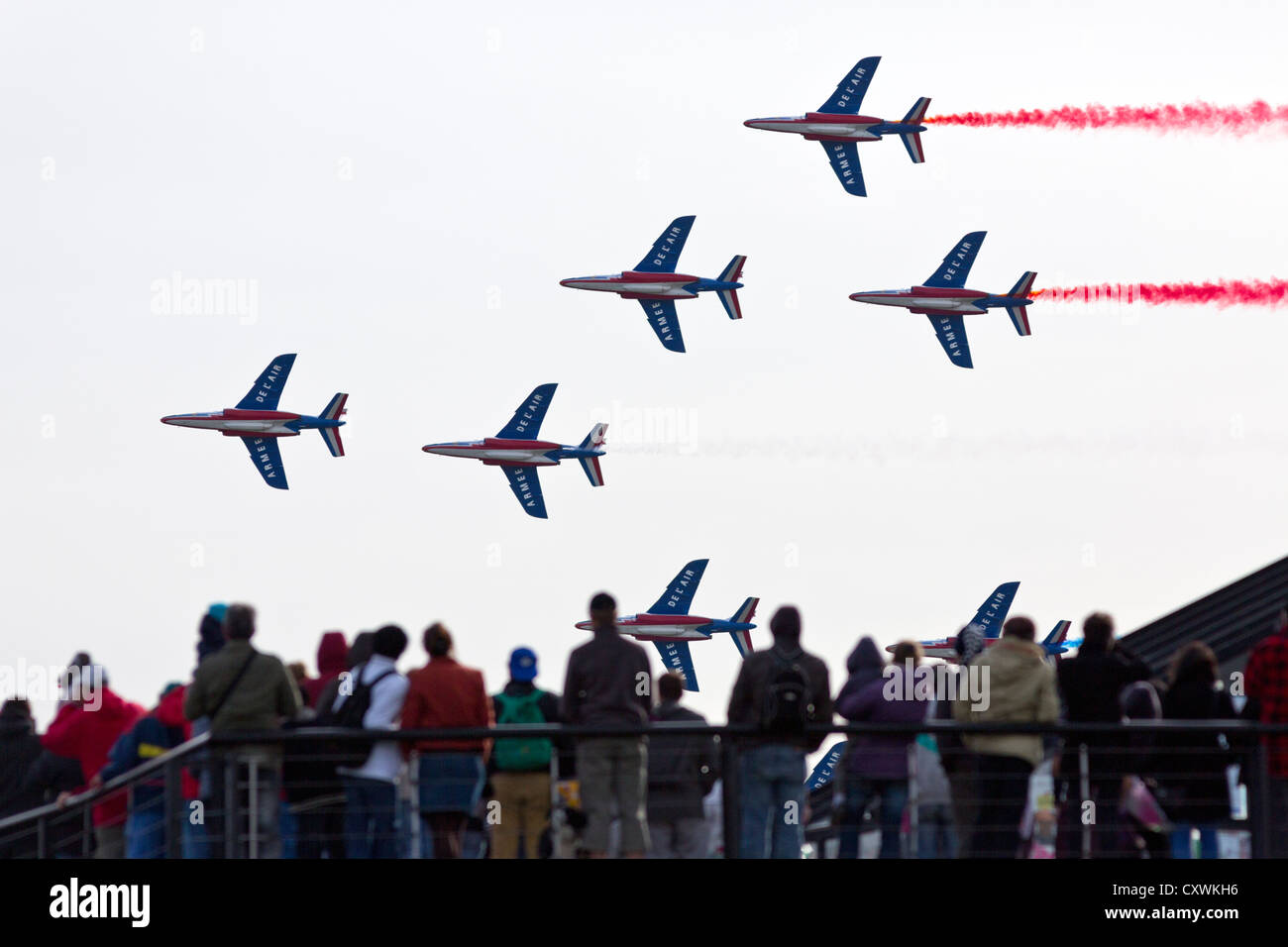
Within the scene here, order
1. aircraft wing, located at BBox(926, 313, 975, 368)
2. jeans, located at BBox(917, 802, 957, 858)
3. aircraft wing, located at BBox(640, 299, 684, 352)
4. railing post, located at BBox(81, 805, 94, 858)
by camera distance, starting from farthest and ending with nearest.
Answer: aircraft wing, located at BBox(640, 299, 684, 352) → aircraft wing, located at BBox(926, 313, 975, 368) → railing post, located at BBox(81, 805, 94, 858) → jeans, located at BBox(917, 802, 957, 858)

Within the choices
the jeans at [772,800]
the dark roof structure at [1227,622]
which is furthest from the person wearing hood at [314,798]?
the dark roof structure at [1227,622]

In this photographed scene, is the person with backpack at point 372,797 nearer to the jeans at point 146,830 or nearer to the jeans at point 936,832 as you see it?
the jeans at point 146,830

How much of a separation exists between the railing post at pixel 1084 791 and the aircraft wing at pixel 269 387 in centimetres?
4244

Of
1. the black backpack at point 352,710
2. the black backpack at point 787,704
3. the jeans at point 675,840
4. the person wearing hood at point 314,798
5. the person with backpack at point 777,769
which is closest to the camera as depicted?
the black backpack at point 787,704

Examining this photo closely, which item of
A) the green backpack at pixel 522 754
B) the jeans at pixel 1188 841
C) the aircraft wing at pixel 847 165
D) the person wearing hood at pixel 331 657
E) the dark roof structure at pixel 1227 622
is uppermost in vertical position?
the aircraft wing at pixel 847 165

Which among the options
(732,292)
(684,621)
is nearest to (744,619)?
(684,621)

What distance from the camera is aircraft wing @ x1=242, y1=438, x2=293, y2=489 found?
2192 inches

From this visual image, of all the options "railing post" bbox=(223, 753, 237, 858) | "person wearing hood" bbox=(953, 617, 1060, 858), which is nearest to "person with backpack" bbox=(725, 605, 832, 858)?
"person wearing hood" bbox=(953, 617, 1060, 858)

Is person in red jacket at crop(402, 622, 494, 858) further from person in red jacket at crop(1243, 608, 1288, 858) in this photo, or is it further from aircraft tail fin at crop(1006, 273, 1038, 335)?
aircraft tail fin at crop(1006, 273, 1038, 335)

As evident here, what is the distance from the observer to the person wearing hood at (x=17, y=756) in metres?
16.7

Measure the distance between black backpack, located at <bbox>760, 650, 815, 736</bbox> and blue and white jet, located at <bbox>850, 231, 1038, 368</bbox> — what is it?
37929 millimetres

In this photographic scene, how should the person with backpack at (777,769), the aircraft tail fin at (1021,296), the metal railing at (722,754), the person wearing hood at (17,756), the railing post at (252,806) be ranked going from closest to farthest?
the metal railing at (722,754)
the person with backpack at (777,769)
the railing post at (252,806)
the person wearing hood at (17,756)
the aircraft tail fin at (1021,296)
